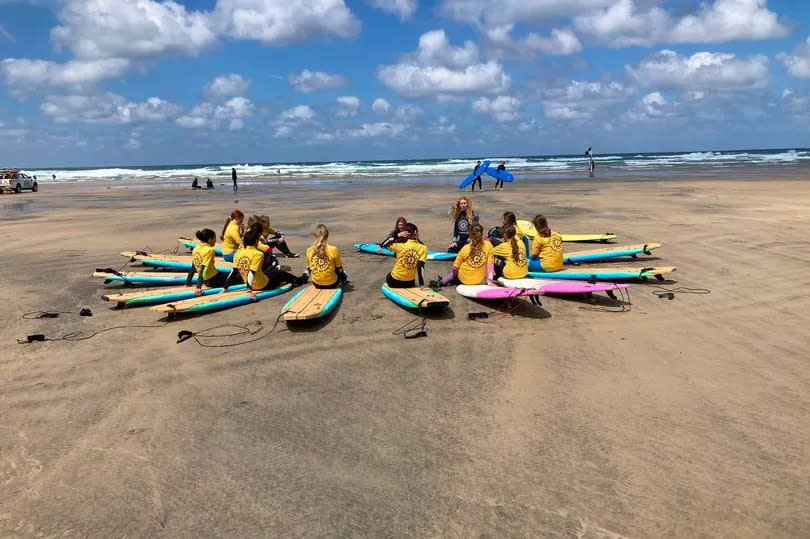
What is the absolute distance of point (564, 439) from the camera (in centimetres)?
423

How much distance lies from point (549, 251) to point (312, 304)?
4135 mm

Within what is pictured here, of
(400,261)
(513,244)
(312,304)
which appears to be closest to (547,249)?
(513,244)

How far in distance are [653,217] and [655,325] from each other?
10.5 meters

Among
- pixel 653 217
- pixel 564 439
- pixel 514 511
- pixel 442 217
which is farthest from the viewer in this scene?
pixel 442 217

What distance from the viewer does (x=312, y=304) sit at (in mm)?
7246

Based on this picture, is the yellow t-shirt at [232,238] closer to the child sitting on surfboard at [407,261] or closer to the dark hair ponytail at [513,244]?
the child sitting on surfboard at [407,261]

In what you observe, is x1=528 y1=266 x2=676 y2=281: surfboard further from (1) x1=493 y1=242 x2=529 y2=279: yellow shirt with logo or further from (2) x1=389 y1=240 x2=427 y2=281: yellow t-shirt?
(2) x1=389 y1=240 x2=427 y2=281: yellow t-shirt

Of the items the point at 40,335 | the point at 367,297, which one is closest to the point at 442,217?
the point at 367,297

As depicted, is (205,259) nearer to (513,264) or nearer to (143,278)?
(143,278)

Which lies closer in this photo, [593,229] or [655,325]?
[655,325]

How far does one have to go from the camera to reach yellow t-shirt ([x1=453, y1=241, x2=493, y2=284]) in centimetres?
812

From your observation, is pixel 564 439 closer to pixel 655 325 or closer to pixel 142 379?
pixel 655 325

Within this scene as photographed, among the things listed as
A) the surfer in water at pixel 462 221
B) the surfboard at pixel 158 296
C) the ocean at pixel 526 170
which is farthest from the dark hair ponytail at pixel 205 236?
the ocean at pixel 526 170

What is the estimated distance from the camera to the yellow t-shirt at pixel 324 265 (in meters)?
8.00
